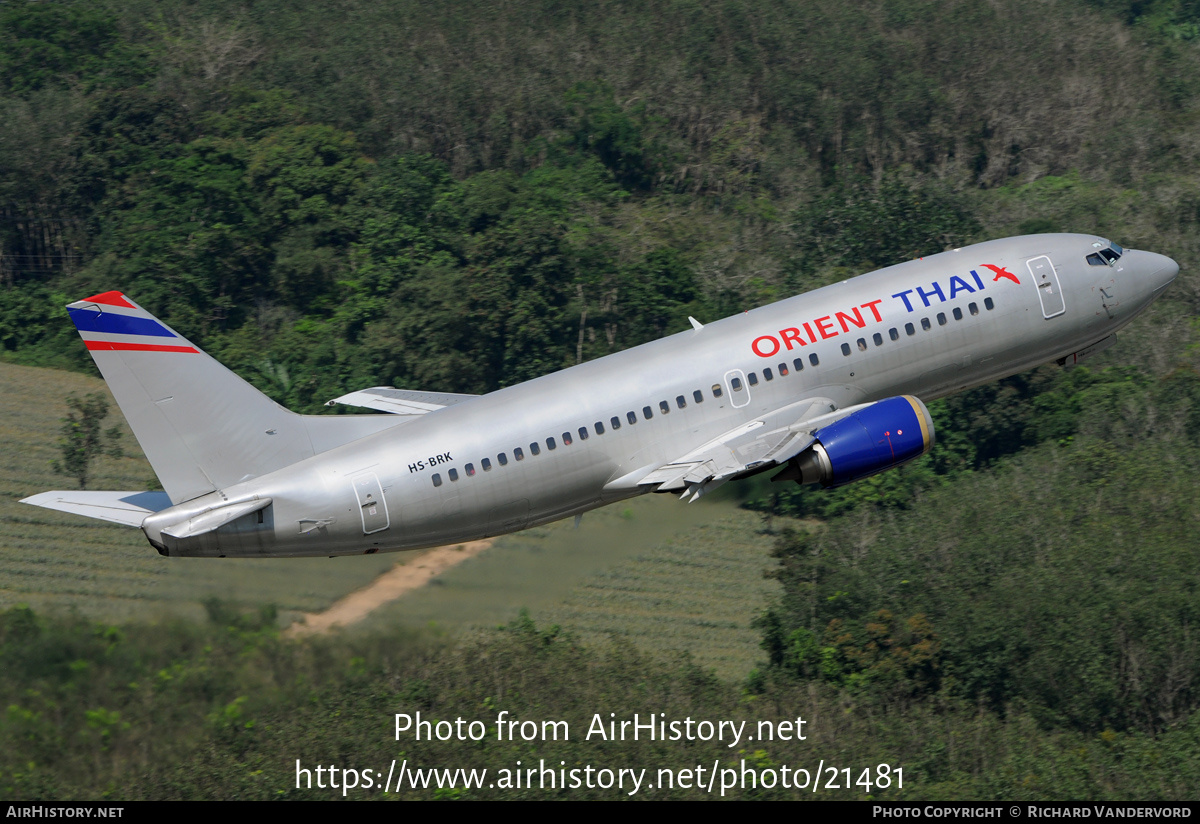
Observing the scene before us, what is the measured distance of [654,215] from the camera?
104 meters

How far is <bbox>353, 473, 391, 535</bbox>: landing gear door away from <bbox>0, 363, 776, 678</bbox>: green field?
14.9 feet

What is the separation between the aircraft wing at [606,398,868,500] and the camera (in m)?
41.7

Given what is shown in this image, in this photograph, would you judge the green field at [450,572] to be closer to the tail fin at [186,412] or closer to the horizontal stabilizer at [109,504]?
the tail fin at [186,412]

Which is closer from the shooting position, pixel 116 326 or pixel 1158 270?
pixel 116 326

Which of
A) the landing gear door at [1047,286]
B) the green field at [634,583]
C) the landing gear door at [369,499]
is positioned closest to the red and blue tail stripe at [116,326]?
the landing gear door at [369,499]

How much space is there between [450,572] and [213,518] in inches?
384

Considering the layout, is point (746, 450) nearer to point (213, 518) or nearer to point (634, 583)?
point (213, 518)

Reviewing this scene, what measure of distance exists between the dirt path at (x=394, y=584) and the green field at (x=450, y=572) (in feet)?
0.87

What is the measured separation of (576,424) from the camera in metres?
42.2

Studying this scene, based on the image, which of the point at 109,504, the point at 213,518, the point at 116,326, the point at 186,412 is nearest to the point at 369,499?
the point at 213,518

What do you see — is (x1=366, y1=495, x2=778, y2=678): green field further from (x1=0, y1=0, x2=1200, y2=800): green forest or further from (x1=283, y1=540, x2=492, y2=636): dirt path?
(x1=0, y1=0, x2=1200, y2=800): green forest

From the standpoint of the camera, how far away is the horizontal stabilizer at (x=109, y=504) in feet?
127

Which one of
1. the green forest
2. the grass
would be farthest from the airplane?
the green forest

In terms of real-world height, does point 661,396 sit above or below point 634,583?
above
